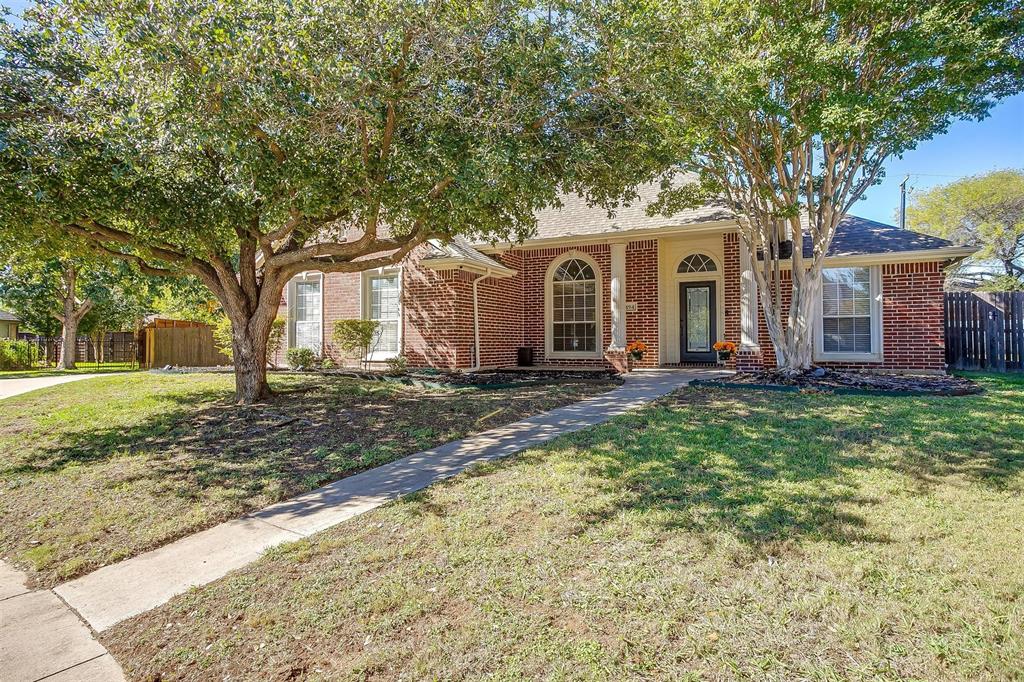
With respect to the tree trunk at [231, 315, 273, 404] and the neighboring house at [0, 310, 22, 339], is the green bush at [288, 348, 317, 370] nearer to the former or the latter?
the tree trunk at [231, 315, 273, 404]

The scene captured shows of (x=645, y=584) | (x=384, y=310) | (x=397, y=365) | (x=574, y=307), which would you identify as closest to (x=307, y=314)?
(x=384, y=310)

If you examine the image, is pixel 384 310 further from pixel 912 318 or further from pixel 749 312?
pixel 912 318

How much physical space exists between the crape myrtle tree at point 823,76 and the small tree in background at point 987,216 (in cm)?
2441

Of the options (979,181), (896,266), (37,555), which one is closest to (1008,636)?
(37,555)

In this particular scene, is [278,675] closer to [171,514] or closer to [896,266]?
[171,514]

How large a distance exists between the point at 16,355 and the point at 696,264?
23.9 metres

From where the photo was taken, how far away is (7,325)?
31094 millimetres

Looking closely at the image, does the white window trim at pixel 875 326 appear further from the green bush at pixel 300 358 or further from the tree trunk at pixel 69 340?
the tree trunk at pixel 69 340

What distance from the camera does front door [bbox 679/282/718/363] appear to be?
13477 mm

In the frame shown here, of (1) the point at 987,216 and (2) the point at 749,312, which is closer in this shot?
(2) the point at 749,312

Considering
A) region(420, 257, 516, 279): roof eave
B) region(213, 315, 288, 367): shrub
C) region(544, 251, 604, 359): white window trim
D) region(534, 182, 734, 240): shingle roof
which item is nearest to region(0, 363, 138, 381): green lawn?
region(213, 315, 288, 367): shrub

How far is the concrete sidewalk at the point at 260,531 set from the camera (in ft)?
10.3

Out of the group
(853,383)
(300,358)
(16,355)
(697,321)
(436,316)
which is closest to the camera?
(853,383)

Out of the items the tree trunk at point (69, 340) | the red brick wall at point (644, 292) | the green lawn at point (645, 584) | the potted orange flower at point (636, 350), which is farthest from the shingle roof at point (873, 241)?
the tree trunk at point (69, 340)
